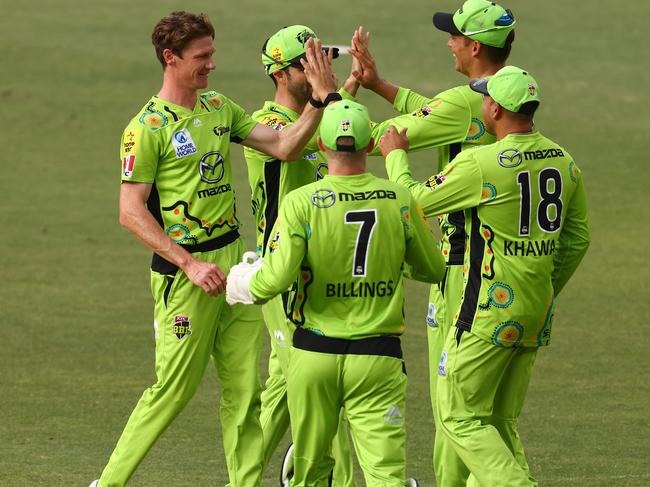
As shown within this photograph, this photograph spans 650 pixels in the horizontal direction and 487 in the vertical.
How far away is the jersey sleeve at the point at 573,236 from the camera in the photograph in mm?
7492

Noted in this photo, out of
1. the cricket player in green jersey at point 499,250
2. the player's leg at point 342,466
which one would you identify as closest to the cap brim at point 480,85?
the cricket player in green jersey at point 499,250

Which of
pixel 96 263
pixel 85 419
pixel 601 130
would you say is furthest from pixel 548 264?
pixel 601 130

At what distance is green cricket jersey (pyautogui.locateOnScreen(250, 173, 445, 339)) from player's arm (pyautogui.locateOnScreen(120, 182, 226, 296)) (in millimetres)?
662

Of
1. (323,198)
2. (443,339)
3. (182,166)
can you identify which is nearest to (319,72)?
(182,166)

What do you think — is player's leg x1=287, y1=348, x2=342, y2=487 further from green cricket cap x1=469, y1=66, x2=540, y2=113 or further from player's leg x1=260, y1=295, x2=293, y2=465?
green cricket cap x1=469, y1=66, x2=540, y2=113

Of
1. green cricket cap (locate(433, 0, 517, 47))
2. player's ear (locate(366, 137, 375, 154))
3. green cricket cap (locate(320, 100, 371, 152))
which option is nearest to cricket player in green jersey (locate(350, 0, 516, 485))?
green cricket cap (locate(433, 0, 517, 47))

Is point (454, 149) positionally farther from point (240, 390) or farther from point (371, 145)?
point (240, 390)

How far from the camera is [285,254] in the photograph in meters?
6.76

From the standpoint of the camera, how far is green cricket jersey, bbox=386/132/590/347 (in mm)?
7211

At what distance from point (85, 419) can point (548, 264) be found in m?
4.39

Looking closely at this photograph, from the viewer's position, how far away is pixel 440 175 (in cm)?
733

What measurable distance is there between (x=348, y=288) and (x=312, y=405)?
0.60 metres

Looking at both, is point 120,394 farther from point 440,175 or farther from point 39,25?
point 39,25

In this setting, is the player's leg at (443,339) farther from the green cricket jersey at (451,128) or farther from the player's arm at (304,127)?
the player's arm at (304,127)
